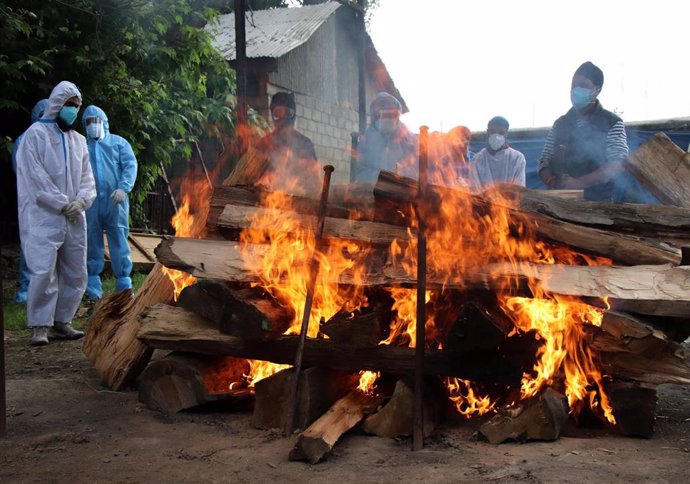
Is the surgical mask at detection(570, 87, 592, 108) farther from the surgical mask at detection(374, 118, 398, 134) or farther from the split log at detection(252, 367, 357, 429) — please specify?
the split log at detection(252, 367, 357, 429)

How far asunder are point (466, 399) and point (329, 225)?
1340 mm

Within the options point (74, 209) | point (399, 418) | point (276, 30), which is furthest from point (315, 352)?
point (276, 30)

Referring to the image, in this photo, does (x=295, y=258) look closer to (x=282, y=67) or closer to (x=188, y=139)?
(x=188, y=139)

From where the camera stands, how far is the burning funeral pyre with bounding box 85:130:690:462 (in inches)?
135

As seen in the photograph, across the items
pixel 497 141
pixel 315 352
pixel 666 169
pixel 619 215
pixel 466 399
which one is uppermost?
pixel 497 141

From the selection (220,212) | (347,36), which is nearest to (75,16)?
(220,212)

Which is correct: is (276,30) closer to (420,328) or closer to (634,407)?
(420,328)

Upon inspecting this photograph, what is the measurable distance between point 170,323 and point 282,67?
535 inches

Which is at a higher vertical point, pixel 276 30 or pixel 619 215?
pixel 276 30

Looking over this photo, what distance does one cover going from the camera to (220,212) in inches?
171

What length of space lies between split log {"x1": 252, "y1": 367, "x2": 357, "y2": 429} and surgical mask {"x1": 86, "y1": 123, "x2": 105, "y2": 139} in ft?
16.9

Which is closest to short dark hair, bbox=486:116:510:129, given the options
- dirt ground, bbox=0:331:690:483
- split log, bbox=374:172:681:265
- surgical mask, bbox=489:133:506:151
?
surgical mask, bbox=489:133:506:151

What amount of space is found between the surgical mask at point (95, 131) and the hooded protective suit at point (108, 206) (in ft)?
0.13

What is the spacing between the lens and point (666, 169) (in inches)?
178
